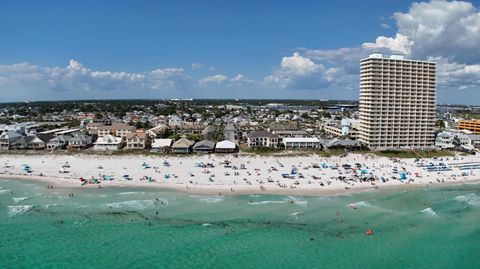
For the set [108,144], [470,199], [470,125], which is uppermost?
[470,125]

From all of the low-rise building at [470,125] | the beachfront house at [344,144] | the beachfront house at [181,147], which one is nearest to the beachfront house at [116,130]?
the beachfront house at [181,147]

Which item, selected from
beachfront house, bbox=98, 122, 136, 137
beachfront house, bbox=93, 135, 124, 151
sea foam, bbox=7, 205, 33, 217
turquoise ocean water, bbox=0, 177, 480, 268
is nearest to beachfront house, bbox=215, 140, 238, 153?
beachfront house, bbox=93, 135, 124, 151

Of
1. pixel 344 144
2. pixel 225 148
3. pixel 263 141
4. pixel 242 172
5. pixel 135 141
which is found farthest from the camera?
pixel 263 141

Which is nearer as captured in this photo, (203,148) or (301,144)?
(203,148)

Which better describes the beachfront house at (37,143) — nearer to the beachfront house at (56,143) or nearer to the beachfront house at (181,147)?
the beachfront house at (56,143)

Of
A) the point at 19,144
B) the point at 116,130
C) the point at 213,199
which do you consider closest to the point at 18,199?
the point at 213,199

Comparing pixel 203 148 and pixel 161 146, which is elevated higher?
Result: pixel 161 146

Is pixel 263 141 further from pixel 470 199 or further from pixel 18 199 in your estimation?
pixel 18 199
